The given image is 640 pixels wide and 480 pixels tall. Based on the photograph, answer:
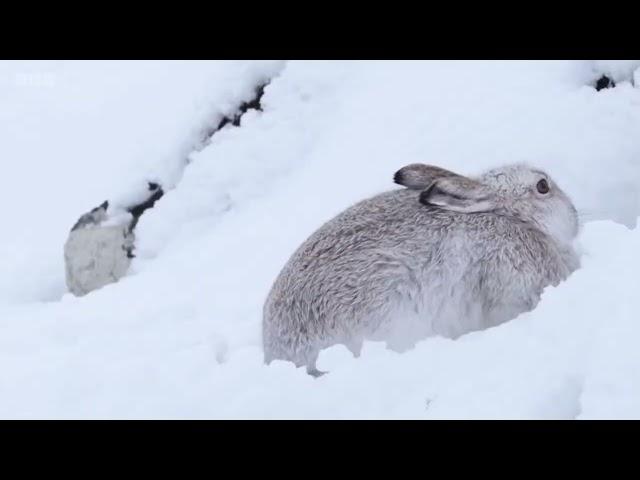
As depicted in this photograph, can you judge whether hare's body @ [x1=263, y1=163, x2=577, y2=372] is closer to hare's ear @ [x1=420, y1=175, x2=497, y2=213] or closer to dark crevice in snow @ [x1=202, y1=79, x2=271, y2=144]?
hare's ear @ [x1=420, y1=175, x2=497, y2=213]

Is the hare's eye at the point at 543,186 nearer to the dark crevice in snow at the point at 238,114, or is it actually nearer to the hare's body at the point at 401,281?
the hare's body at the point at 401,281

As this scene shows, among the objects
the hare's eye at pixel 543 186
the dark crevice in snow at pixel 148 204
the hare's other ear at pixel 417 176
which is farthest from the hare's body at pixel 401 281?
the dark crevice in snow at pixel 148 204

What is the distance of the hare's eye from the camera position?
13.8 ft

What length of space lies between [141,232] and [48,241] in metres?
1.72

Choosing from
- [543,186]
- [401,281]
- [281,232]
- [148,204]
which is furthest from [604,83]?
[148,204]

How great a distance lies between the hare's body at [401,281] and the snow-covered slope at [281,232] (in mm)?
249

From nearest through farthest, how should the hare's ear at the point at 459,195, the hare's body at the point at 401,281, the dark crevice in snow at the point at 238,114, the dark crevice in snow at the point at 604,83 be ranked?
the hare's body at the point at 401,281 → the hare's ear at the point at 459,195 → the dark crevice in snow at the point at 604,83 → the dark crevice in snow at the point at 238,114

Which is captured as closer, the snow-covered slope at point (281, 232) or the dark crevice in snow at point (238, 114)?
the snow-covered slope at point (281, 232)

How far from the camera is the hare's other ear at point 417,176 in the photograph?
12.9ft

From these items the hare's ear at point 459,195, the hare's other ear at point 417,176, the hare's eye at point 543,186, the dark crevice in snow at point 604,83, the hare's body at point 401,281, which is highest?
the dark crevice in snow at point 604,83

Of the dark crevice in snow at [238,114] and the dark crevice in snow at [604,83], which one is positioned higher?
the dark crevice in snow at [238,114]

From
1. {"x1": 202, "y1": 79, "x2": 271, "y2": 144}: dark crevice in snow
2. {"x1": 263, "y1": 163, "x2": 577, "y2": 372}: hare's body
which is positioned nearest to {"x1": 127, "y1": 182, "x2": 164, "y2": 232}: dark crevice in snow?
{"x1": 202, "y1": 79, "x2": 271, "y2": 144}: dark crevice in snow

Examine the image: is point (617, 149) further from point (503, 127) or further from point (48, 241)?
point (48, 241)

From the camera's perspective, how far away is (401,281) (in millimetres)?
3510
